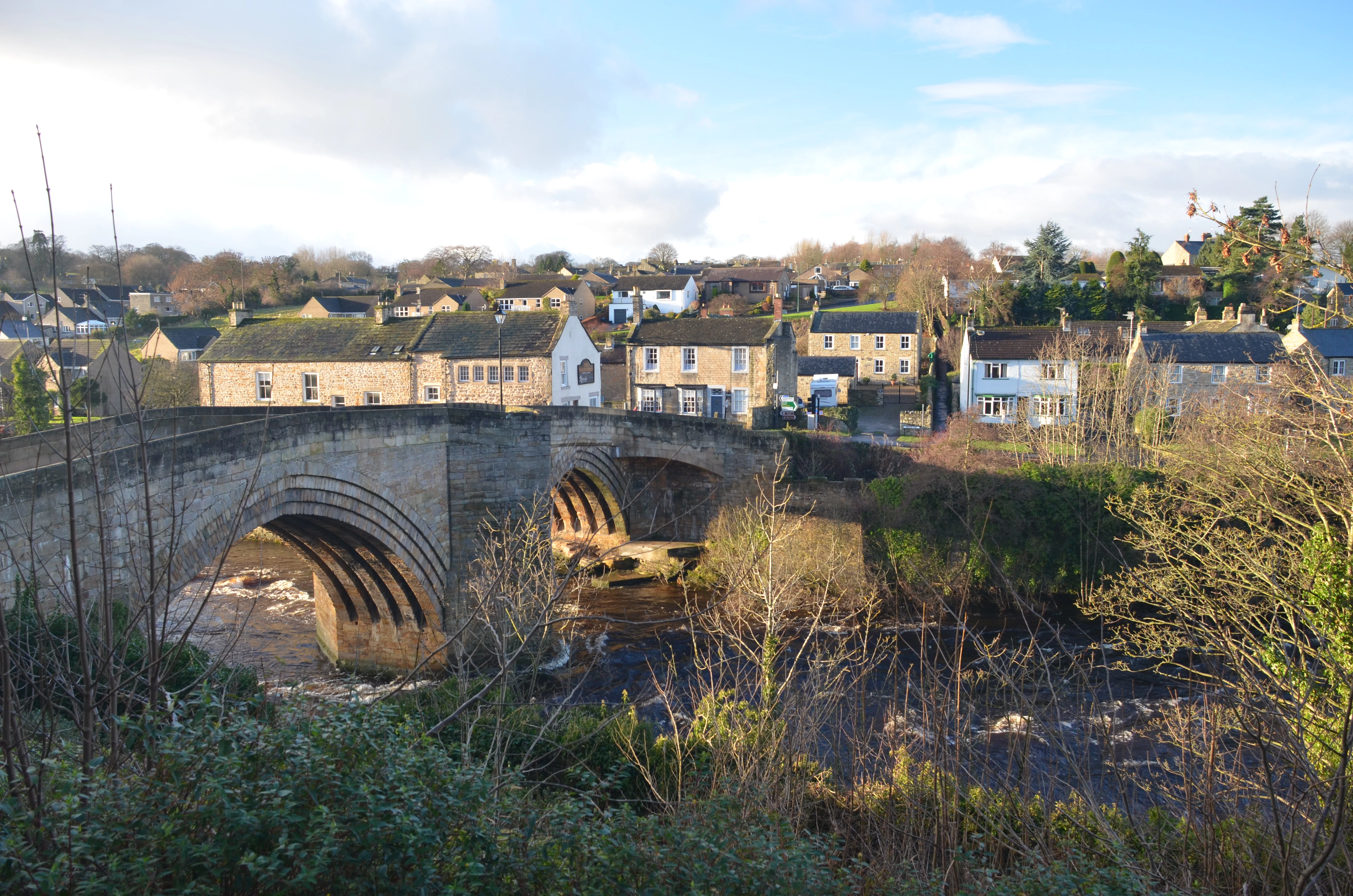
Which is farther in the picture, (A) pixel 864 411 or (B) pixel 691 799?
(A) pixel 864 411

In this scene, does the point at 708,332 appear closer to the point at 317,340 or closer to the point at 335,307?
the point at 317,340

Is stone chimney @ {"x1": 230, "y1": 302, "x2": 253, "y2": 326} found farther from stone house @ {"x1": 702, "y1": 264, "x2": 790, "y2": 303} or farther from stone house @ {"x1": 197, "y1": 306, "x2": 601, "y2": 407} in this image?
stone house @ {"x1": 702, "y1": 264, "x2": 790, "y2": 303}

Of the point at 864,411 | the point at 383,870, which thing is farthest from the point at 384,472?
the point at 864,411

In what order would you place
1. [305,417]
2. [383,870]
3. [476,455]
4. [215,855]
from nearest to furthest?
[215,855] < [383,870] < [305,417] < [476,455]

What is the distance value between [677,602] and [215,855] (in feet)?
63.2

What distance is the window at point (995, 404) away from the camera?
123 ft

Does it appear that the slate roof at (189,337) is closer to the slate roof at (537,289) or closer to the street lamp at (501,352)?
the street lamp at (501,352)

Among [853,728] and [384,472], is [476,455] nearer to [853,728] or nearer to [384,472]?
[384,472]

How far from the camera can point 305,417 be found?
45.8ft

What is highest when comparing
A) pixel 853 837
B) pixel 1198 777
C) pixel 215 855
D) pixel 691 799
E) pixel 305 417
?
pixel 305 417

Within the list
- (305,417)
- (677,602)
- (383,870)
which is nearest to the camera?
(383,870)

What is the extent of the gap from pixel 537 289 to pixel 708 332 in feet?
78.7

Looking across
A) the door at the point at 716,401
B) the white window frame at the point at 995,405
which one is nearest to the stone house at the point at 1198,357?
the white window frame at the point at 995,405

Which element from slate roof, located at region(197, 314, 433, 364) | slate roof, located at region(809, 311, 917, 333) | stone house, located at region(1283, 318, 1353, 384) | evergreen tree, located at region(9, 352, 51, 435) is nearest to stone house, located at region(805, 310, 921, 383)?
slate roof, located at region(809, 311, 917, 333)
